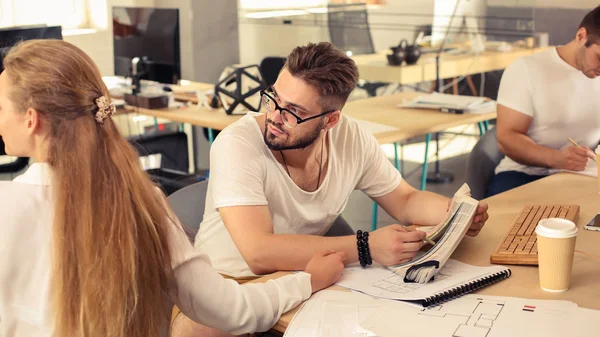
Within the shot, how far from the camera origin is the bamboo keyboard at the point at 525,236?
5.85 feet

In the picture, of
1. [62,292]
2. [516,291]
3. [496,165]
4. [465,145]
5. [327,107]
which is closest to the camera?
[62,292]

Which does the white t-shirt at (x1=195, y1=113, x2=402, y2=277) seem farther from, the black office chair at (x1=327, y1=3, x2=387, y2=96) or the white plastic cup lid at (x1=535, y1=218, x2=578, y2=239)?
the black office chair at (x1=327, y1=3, x2=387, y2=96)

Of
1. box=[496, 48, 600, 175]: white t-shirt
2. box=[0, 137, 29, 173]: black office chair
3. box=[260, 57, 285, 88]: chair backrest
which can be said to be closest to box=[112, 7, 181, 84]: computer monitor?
box=[0, 137, 29, 173]: black office chair

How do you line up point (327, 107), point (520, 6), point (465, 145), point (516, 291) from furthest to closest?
point (465, 145) < point (520, 6) < point (327, 107) < point (516, 291)

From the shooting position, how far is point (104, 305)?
1.35 meters

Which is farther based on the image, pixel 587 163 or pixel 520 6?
pixel 520 6

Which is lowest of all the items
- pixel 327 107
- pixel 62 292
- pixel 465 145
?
pixel 465 145

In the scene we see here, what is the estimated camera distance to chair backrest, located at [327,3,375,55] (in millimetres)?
5062

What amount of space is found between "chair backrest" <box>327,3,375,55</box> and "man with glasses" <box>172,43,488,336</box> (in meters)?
2.87

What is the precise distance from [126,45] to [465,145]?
2170 millimetres

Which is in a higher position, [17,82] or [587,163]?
[17,82]

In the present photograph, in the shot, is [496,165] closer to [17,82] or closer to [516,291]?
[516,291]

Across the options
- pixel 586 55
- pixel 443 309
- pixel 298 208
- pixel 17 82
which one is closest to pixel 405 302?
pixel 443 309

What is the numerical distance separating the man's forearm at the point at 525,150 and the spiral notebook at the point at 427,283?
1.28 meters
